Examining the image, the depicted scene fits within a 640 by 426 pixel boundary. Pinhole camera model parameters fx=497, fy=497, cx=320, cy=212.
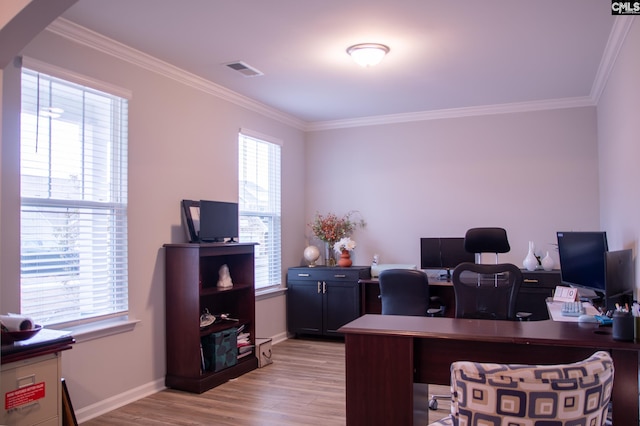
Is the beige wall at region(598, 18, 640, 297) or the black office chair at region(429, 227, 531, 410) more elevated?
the beige wall at region(598, 18, 640, 297)

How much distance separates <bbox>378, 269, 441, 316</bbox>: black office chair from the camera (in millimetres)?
4344

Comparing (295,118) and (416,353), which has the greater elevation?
(295,118)

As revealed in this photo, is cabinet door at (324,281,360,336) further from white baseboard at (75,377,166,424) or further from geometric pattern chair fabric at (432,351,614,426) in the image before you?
geometric pattern chair fabric at (432,351,614,426)

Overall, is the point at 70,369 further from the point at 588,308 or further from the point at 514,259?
the point at 514,259

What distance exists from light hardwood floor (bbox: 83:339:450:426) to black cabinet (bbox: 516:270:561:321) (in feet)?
5.28

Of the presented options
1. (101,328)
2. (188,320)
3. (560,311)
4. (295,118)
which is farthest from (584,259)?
(295,118)

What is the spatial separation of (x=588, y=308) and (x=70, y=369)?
12.0 feet

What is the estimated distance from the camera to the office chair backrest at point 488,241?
404 cm

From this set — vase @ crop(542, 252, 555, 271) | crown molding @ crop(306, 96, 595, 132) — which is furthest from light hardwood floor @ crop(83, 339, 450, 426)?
crown molding @ crop(306, 96, 595, 132)

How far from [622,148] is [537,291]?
75.5 inches

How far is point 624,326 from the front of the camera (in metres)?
2.34

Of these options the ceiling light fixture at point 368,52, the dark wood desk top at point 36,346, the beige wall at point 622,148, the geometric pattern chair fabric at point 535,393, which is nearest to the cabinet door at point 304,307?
the ceiling light fixture at point 368,52

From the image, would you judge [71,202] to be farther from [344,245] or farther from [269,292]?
[344,245]

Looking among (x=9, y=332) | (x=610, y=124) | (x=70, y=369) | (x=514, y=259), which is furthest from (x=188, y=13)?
(x=514, y=259)
